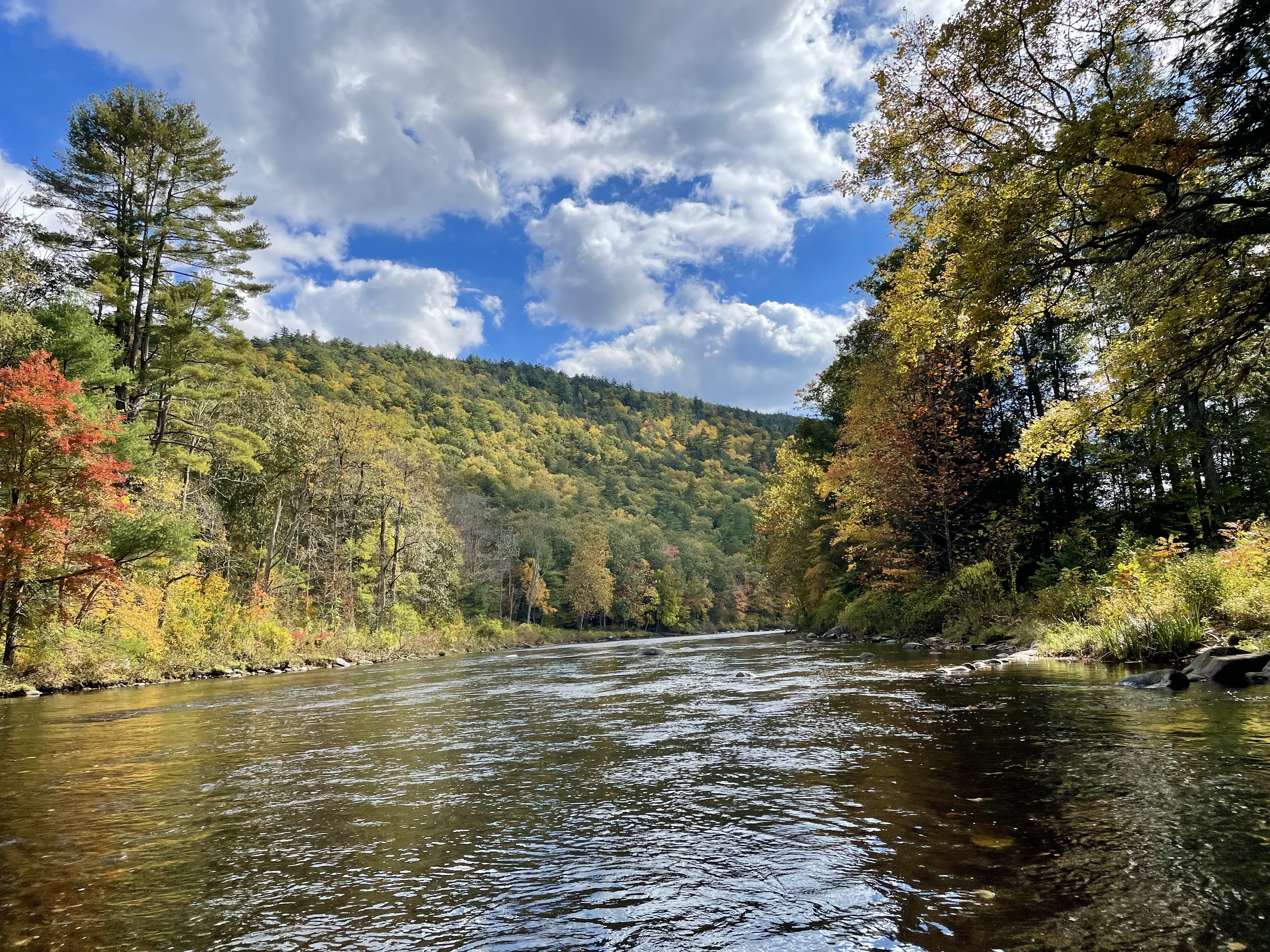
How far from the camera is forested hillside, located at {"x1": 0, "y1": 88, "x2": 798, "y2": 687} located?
16594 millimetres

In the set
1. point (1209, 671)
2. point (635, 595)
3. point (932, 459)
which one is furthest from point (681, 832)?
point (635, 595)

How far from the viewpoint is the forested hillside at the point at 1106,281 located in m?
7.82

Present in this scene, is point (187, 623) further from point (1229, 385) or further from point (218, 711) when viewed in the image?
point (1229, 385)

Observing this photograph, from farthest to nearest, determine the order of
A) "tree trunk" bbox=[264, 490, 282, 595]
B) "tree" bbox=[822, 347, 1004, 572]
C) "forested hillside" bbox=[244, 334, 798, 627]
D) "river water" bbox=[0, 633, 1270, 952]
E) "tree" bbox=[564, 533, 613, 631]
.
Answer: "tree" bbox=[564, 533, 613, 631], "forested hillside" bbox=[244, 334, 798, 627], "tree trunk" bbox=[264, 490, 282, 595], "tree" bbox=[822, 347, 1004, 572], "river water" bbox=[0, 633, 1270, 952]

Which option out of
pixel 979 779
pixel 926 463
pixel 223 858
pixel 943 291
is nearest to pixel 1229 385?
pixel 943 291

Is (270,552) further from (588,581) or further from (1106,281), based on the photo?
(588,581)

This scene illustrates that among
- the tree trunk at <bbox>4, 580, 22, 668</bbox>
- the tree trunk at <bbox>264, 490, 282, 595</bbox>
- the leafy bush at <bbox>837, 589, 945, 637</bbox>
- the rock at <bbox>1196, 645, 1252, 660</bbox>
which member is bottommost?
the leafy bush at <bbox>837, 589, 945, 637</bbox>

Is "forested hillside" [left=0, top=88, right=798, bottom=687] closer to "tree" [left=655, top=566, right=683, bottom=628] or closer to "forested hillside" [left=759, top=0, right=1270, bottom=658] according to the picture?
"tree" [left=655, top=566, right=683, bottom=628]

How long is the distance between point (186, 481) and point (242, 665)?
32.5 feet

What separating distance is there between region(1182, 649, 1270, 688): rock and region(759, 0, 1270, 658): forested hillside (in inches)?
80.2

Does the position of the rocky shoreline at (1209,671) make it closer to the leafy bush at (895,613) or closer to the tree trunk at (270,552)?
the leafy bush at (895,613)

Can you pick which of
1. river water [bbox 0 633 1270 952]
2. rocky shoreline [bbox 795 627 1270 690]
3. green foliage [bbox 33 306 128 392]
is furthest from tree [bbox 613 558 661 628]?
river water [bbox 0 633 1270 952]

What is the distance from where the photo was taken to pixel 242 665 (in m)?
23.1

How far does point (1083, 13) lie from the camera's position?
28.1 ft
